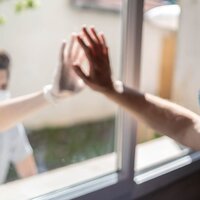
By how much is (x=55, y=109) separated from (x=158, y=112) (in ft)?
1.99

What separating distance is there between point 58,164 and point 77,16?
0.64 metres

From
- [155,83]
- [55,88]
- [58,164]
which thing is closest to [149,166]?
[58,164]

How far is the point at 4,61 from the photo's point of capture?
1.33 meters

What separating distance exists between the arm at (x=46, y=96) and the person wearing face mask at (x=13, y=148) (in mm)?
71

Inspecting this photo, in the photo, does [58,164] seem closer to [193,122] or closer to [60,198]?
[60,198]

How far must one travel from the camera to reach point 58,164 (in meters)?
1.41

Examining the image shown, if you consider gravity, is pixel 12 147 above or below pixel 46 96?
below

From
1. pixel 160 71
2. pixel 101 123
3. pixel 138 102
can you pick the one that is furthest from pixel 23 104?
pixel 160 71

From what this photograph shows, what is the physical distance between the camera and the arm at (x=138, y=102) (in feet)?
3.38

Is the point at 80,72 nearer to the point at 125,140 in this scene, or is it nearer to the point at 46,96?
the point at 46,96

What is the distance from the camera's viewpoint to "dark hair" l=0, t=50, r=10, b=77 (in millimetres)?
1303

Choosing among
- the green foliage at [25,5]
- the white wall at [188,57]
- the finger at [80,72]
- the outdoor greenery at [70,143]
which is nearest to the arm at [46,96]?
the finger at [80,72]

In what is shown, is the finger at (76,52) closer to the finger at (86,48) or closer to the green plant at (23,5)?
the finger at (86,48)

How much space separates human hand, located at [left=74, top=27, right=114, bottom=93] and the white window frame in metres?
0.13
